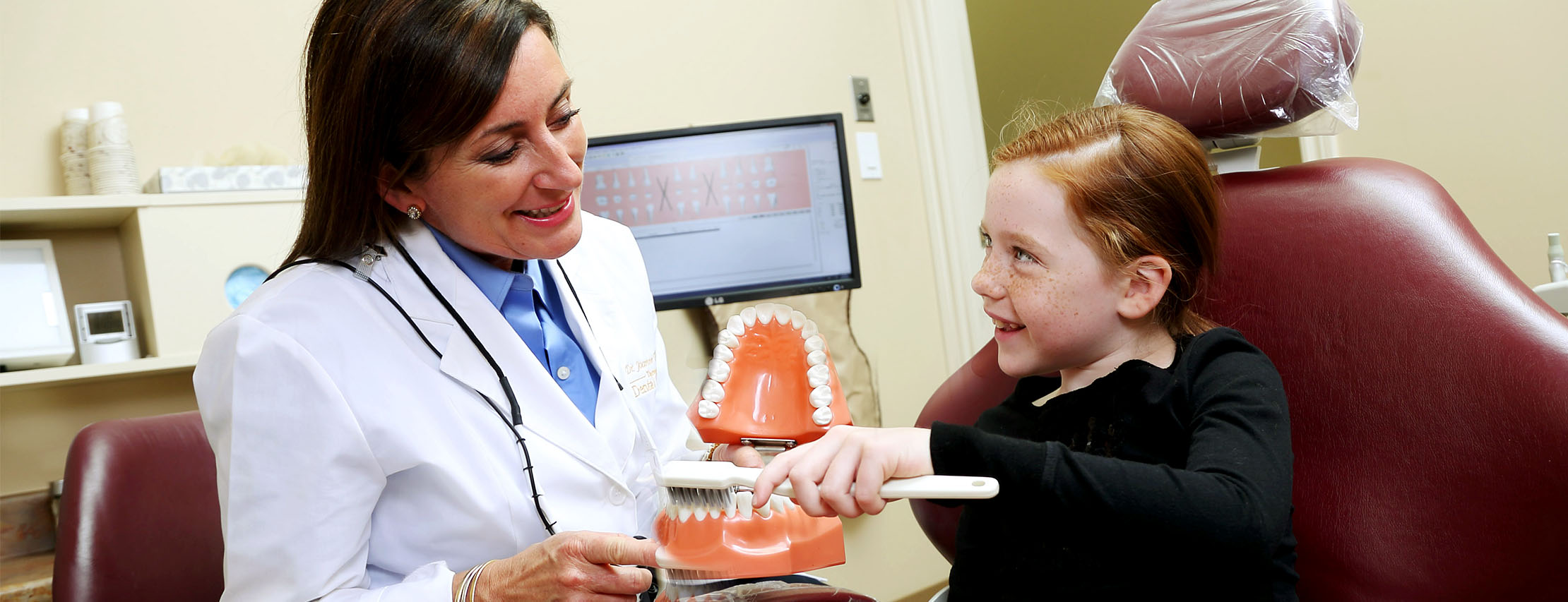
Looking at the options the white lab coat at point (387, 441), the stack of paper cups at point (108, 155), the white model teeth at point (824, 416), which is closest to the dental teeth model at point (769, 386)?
the white model teeth at point (824, 416)

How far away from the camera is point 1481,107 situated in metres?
2.20

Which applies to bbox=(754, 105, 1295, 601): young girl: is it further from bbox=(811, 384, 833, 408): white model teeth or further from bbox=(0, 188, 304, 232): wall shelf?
bbox=(0, 188, 304, 232): wall shelf

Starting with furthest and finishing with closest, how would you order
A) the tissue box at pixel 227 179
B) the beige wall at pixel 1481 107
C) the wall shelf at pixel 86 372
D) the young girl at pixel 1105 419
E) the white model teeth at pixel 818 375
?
1. the beige wall at pixel 1481 107
2. the tissue box at pixel 227 179
3. the wall shelf at pixel 86 372
4. the white model teeth at pixel 818 375
5. the young girl at pixel 1105 419

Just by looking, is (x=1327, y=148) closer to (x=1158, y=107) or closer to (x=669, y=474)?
(x=1158, y=107)

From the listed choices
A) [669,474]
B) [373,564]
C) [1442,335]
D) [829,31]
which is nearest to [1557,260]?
[1442,335]

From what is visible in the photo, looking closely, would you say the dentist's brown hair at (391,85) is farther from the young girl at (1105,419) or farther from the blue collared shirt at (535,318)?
the young girl at (1105,419)

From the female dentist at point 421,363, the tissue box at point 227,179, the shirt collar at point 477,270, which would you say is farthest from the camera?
the tissue box at point 227,179

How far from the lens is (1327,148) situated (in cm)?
235

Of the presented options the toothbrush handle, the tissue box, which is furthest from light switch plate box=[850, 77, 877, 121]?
the toothbrush handle

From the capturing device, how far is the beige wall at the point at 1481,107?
210 centimetres

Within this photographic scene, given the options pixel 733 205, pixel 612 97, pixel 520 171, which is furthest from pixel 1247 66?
pixel 612 97

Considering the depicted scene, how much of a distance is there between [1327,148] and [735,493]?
213cm

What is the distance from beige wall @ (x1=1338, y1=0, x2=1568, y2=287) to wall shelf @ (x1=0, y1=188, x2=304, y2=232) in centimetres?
238

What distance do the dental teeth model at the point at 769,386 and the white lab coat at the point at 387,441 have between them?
158 millimetres
